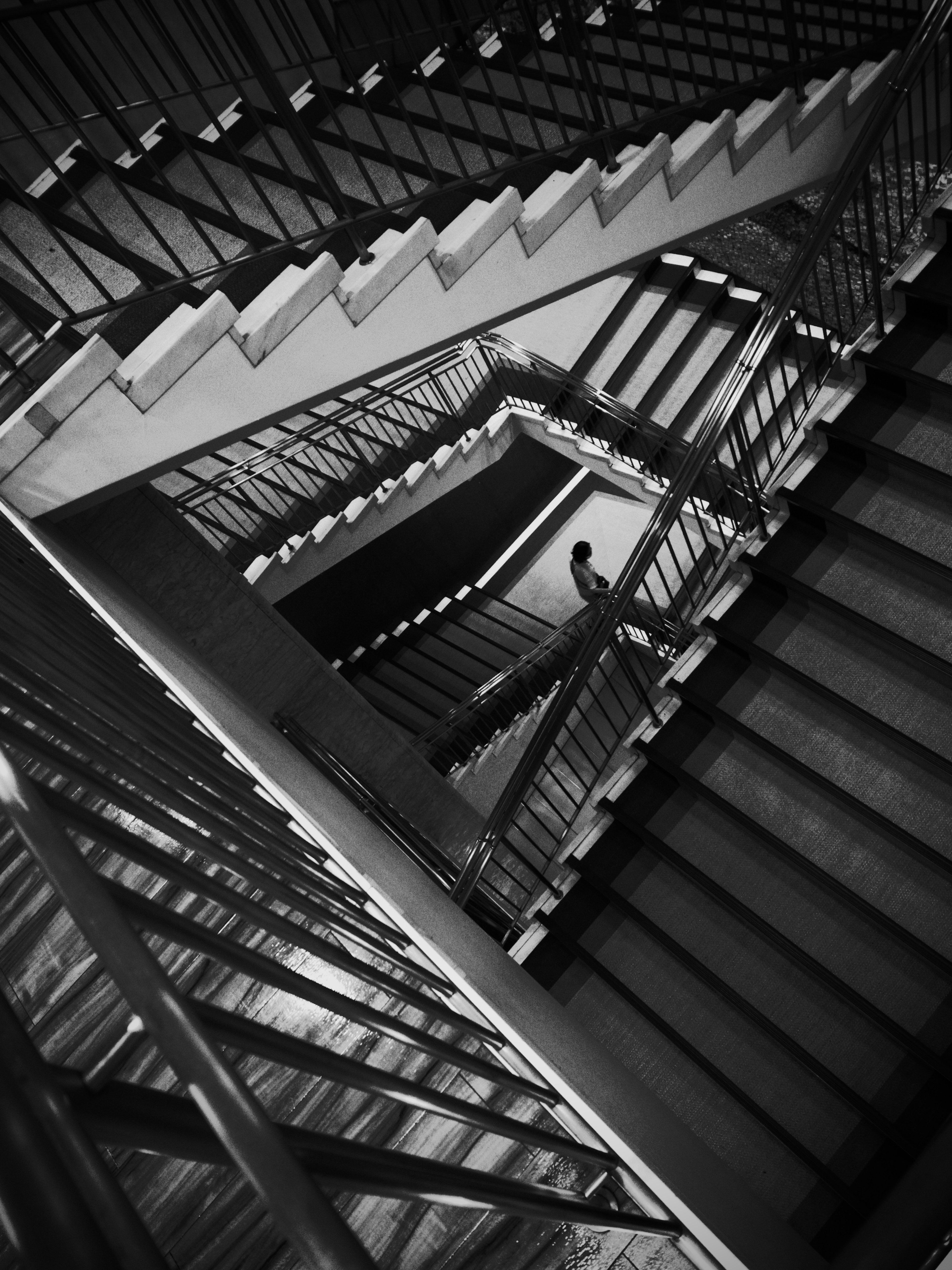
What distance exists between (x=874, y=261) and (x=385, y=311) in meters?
2.51

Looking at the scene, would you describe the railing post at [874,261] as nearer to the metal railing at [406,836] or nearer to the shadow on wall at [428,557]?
the metal railing at [406,836]

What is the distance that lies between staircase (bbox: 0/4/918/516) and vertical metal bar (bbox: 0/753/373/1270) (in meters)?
2.84

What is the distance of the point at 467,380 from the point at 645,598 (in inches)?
129

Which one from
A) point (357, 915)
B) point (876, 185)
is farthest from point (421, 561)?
point (357, 915)

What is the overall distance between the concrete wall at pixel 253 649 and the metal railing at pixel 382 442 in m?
2.63

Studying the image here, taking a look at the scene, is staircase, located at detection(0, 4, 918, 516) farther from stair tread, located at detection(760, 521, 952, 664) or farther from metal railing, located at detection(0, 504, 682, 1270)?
stair tread, located at detection(760, 521, 952, 664)

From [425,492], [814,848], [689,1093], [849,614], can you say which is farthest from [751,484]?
[425,492]

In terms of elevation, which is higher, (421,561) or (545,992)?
(421,561)

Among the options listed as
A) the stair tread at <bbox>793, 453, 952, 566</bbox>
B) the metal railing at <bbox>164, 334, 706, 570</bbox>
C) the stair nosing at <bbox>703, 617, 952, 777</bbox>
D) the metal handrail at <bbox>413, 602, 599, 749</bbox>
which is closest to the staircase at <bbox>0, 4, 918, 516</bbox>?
the stair tread at <bbox>793, 453, 952, 566</bbox>

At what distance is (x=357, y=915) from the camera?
224 centimetres

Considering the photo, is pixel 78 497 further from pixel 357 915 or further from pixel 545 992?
pixel 545 992

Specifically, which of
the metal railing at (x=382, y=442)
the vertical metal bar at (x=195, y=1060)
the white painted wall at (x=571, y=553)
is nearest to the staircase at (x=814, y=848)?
the vertical metal bar at (x=195, y=1060)

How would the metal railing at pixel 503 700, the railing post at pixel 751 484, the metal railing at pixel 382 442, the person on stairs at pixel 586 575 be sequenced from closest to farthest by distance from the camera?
the railing post at pixel 751 484 < the metal railing at pixel 503 700 < the metal railing at pixel 382 442 < the person on stairs at pixel 586 575

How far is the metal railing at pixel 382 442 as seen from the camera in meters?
8.11
